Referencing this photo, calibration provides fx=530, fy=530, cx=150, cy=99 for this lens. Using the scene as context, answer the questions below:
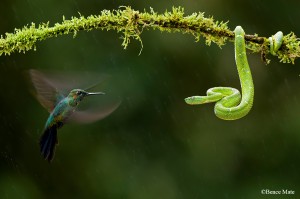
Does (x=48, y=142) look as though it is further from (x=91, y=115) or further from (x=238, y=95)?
(x=238, y=95)

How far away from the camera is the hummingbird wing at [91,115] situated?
2041 millimetres

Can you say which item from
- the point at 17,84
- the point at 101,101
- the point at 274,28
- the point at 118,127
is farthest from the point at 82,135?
the point at 101,101

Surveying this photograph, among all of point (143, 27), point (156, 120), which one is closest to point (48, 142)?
point (143, 27)

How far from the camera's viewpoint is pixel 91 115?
2107mm

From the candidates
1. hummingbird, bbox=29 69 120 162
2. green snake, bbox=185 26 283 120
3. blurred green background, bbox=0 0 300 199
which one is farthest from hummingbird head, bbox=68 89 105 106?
blurred green background, bbox=0 0 300 199

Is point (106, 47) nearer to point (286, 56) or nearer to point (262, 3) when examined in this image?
point (262, 3)

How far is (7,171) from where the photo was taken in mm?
5363

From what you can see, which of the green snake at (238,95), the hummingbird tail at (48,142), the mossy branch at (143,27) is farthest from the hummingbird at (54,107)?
the green snake at (238,95)

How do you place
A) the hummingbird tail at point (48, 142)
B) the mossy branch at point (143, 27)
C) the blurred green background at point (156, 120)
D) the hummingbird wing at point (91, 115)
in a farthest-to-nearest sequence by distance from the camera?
1. the blurred green background at point (156, 120)
2. the hummingbird tail at point (48, 142)
3. the hummingbird wing at point (91, 115)
4. the mossy branch at point (143, 27)

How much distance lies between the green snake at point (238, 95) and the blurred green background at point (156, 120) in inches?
120

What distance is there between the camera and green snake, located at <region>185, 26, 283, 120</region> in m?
1.92

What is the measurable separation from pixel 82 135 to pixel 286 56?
3682mm

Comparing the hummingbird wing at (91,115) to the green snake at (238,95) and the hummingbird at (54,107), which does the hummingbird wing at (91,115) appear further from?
the green snake at (238,95)

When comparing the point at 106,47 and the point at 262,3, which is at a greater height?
the point at 262,3
